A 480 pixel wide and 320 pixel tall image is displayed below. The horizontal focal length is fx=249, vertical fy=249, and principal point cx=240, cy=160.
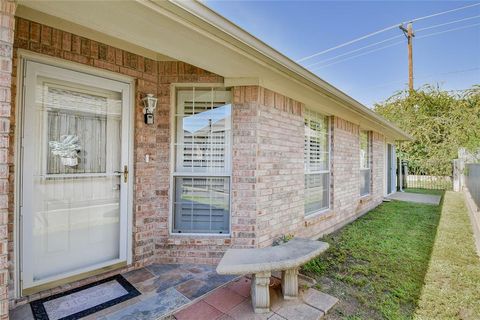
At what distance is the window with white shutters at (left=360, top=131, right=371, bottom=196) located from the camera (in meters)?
8.09

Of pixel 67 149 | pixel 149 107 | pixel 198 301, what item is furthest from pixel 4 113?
pixel 198 301

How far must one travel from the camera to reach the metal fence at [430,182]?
14.2m

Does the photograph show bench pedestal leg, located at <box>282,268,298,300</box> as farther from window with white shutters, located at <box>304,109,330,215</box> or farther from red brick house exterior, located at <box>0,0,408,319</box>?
window with white shutters, located at <box>304,109,330,215</box>

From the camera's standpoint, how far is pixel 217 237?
3.61 meters

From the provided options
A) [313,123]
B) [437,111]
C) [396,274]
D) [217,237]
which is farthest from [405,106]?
[217,237]

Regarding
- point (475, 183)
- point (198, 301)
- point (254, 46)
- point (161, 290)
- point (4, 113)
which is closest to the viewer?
point (4, 113)

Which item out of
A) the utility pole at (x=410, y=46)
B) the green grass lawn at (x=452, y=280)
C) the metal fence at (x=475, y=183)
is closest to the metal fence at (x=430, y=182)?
the metal fence at (x=475, y=183)

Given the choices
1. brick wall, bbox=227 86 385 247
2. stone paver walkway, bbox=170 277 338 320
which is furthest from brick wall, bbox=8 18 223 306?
stone paver walkway, bbox=170 277 338 320

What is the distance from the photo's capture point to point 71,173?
3.00 metres

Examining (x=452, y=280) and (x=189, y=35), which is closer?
(x=189, y=35)

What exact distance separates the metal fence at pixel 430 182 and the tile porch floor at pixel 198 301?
14.5m

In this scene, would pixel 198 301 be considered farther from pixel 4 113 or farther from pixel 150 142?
pixel 4 113

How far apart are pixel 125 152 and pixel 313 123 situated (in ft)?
12.0

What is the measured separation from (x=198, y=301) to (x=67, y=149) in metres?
2.33
